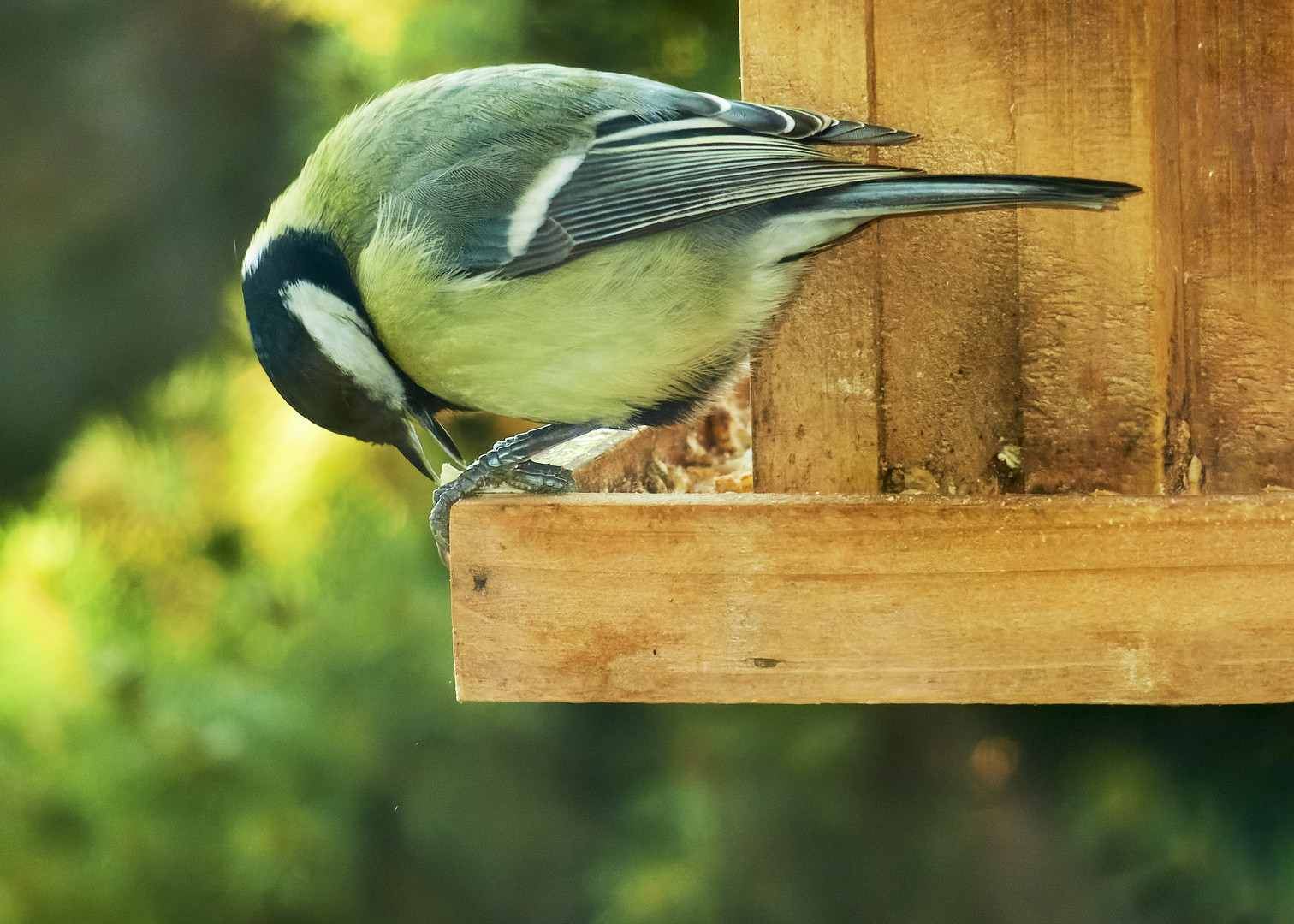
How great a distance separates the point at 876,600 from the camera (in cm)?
83

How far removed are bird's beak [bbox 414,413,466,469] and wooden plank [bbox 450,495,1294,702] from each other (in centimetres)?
24

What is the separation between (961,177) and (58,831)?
1406mm

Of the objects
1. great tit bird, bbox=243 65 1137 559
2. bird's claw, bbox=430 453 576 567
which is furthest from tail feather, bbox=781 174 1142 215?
bird's claw, bbox=430 453 576 567

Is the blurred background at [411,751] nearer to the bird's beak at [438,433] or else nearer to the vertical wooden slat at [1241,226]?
the bird's beak at [438,433]

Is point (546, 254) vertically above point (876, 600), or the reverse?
point (546, 254)

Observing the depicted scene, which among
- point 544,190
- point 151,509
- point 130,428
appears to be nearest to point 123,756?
point 151,509

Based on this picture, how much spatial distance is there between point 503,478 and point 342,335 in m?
0.21

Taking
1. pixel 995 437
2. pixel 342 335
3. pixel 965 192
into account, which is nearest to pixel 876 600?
pixel 995 437

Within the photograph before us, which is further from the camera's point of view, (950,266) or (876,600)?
(950,266)

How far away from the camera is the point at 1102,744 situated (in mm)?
1465

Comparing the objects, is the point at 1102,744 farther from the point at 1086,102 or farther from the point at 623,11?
the point at 623,11

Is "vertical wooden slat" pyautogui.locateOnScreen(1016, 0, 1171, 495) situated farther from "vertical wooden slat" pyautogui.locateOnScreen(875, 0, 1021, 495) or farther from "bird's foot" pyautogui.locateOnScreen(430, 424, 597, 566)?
"bird's foot" pyautogui.locateOnScreen(430, 424, 597, 566)

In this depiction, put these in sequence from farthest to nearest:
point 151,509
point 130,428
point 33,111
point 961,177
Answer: point 33,111, point 130,428, point 151,509, point 961,177

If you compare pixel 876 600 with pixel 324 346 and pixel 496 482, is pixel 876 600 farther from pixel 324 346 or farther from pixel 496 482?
pixel 324 346
